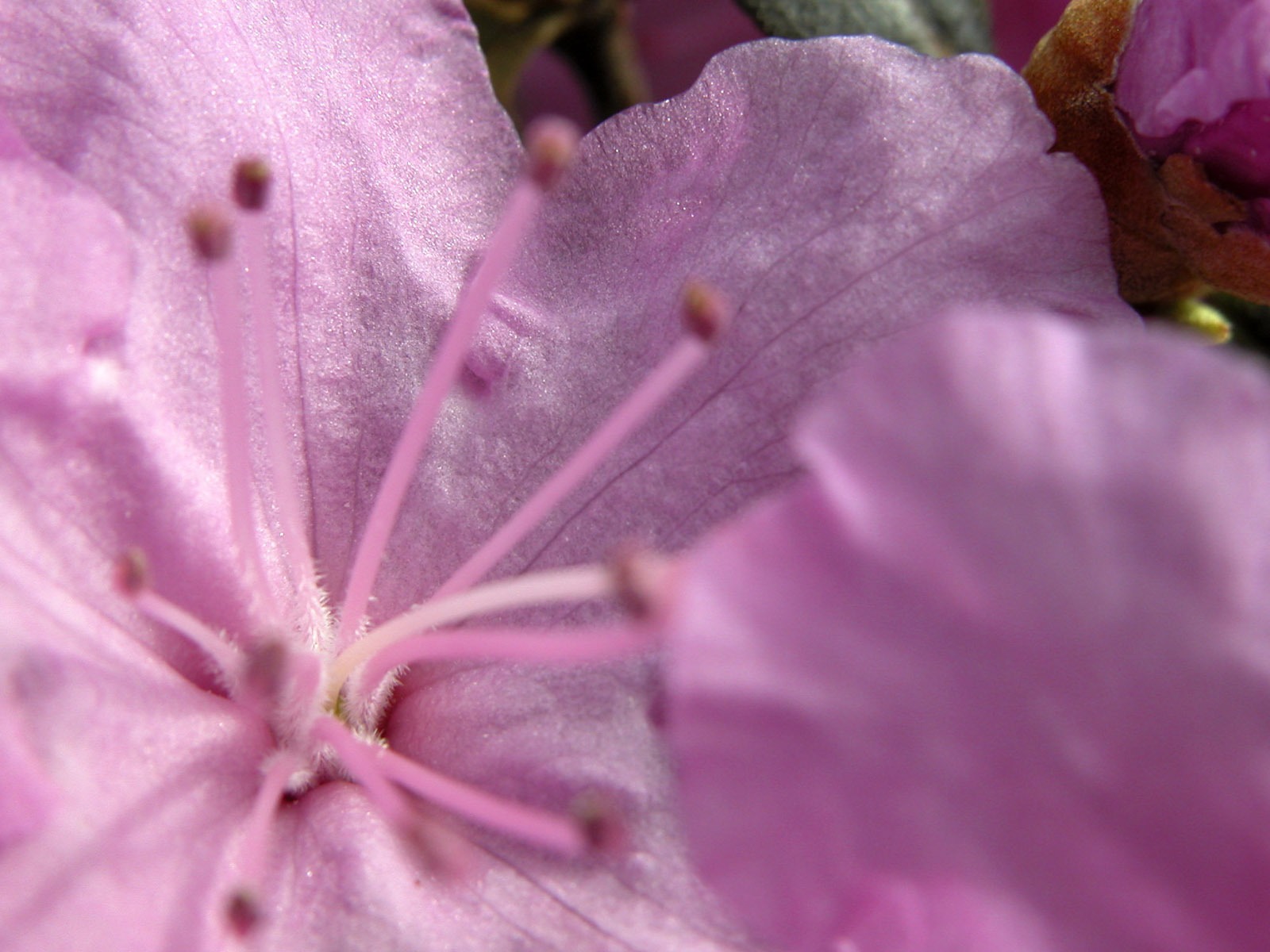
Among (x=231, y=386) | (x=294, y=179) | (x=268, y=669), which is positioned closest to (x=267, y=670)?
(x=268, y=669)

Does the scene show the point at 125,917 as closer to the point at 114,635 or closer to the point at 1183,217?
the point at 114,635

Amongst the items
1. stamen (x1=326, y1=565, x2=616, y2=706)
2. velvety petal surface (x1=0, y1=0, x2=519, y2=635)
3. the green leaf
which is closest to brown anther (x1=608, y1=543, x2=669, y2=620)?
stamen (x1=326, y1=565, x2=616, y2=706)

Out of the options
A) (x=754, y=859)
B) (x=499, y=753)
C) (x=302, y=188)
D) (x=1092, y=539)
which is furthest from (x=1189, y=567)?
(x=302, y=188)

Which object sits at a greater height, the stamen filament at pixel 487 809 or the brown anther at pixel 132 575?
the brown anther at pixel 132 575

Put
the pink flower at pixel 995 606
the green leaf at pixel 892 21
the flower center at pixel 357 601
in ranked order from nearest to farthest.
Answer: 1. the pink flower at pixel 995 606
2. the flower center at pixel 357 601
3. the green leaf at pixel 892 21

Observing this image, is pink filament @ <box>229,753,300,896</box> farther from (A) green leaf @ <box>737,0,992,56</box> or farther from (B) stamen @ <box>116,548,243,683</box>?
(A) green leaf @ <box>737,0,992,56</box>

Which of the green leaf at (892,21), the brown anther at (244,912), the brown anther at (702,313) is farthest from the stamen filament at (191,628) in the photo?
the green leaf at (892,21)

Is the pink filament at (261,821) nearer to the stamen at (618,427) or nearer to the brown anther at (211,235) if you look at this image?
the stamen at (618,427)
